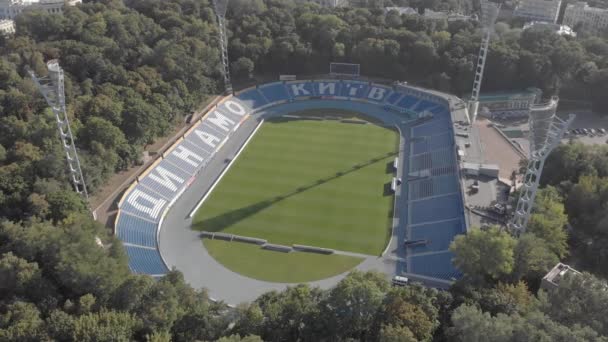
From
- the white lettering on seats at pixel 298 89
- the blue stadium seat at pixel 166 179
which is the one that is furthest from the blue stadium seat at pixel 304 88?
the blue stadium seat at pixel 166 179

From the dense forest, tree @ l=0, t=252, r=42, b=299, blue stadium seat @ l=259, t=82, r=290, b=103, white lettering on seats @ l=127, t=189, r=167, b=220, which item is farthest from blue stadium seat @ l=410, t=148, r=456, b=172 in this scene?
tree @ l=0, t=252, r=42, b=299

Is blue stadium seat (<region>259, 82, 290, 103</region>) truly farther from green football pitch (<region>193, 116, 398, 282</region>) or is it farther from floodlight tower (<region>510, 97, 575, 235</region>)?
floodlight tower (<region>510, 97, 575, 235</region>)

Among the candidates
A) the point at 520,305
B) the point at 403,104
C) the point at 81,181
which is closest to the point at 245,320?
the point at 520,305

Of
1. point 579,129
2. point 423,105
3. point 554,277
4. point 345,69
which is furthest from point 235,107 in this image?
point 554,277

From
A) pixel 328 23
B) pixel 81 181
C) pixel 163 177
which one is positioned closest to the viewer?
pixel 81 181

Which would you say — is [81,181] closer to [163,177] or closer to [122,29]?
[163,177]

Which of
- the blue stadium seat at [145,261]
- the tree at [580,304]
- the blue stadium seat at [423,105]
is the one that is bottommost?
the blue stadium seat at [145,261]

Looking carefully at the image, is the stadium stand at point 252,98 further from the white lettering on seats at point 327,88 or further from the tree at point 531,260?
the tree at point 531,260
